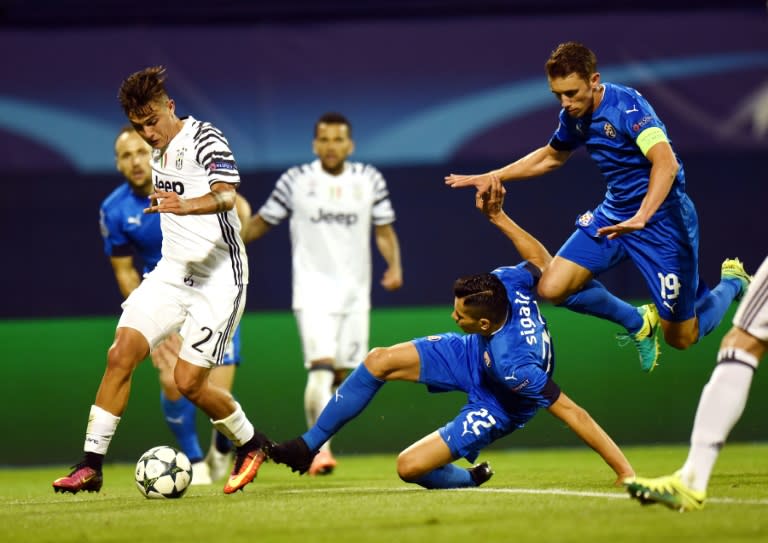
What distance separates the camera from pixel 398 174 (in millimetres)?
12344

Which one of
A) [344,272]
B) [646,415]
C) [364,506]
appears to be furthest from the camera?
[646,415]

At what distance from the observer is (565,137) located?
26.9 ft

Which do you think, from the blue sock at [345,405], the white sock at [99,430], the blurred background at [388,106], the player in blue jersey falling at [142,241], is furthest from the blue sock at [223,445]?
the blurred background at [388,106]

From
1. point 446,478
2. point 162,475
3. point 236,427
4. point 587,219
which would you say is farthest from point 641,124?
point 162,475

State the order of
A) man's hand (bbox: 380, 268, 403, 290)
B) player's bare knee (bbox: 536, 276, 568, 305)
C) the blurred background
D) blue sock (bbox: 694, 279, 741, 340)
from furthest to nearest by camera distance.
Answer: the blurred background, man's hand (bbox: 380, 268, 403, 290), blue sock (bbox: 694, 279, 741, 340), player's bare knee (bbox: 536, 276, 568, 305)

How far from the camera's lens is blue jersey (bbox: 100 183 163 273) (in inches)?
366

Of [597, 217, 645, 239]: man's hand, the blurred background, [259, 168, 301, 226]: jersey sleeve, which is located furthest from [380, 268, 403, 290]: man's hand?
[597, 217, 645, 239]: man's hand

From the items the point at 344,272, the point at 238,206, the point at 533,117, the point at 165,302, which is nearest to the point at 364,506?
the point at 165,302

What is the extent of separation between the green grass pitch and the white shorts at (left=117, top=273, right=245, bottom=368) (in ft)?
2.71

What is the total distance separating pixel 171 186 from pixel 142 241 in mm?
1846

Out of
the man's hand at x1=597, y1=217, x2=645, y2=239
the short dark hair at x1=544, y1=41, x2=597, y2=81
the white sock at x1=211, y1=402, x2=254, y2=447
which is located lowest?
the white sock at x1=211, y1=402, x2=254, y2=447

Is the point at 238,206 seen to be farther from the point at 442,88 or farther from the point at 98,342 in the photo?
the point at 442,88

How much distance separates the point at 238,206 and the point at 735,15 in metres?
5.91

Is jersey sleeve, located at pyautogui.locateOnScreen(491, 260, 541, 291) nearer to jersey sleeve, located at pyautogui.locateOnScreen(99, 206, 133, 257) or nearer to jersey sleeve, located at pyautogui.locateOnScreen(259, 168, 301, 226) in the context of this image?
jersey sleeve, located at pyautogui.locateOnScreen(99, 206, 133, 257)
